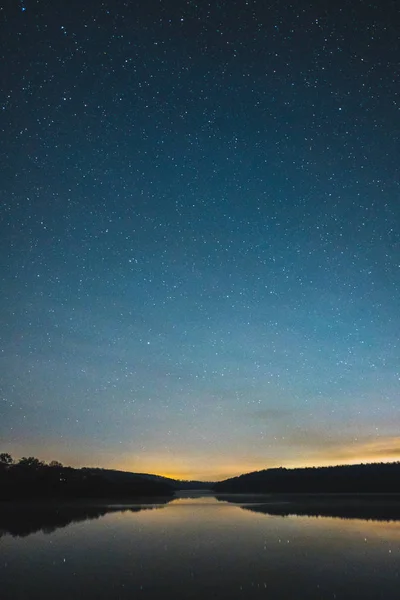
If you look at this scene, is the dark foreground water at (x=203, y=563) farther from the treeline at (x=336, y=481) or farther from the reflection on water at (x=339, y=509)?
the treeline at (x=336, y=481)

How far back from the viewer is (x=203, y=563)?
65.8ft

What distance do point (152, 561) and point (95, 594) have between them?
21.2 feet

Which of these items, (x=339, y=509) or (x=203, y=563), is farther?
(x=339, y=509)

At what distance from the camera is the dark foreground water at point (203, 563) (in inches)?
587

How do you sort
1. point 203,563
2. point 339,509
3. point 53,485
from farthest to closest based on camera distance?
point 53,485, point 339,509, point 203,563

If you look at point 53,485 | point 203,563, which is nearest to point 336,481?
point 53,485

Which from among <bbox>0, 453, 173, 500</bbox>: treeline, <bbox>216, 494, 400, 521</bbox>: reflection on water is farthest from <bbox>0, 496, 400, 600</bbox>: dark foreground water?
<bbox>0, 453, 173, 500</bbox>: treeline

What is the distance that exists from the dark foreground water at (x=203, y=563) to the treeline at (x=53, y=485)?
66.4m

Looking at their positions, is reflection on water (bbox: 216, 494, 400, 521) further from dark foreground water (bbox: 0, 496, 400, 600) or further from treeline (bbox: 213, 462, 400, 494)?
treeline (bbox: 213, 462, 400, 494)

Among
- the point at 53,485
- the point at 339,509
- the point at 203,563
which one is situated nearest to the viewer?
the point at 203,563

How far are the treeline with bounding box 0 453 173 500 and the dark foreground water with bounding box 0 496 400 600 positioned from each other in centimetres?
6637

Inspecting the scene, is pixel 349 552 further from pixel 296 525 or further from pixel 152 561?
pixel 296 525

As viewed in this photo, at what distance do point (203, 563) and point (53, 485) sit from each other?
91548 mm

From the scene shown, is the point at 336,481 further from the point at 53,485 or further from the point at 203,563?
the point at 203,563
